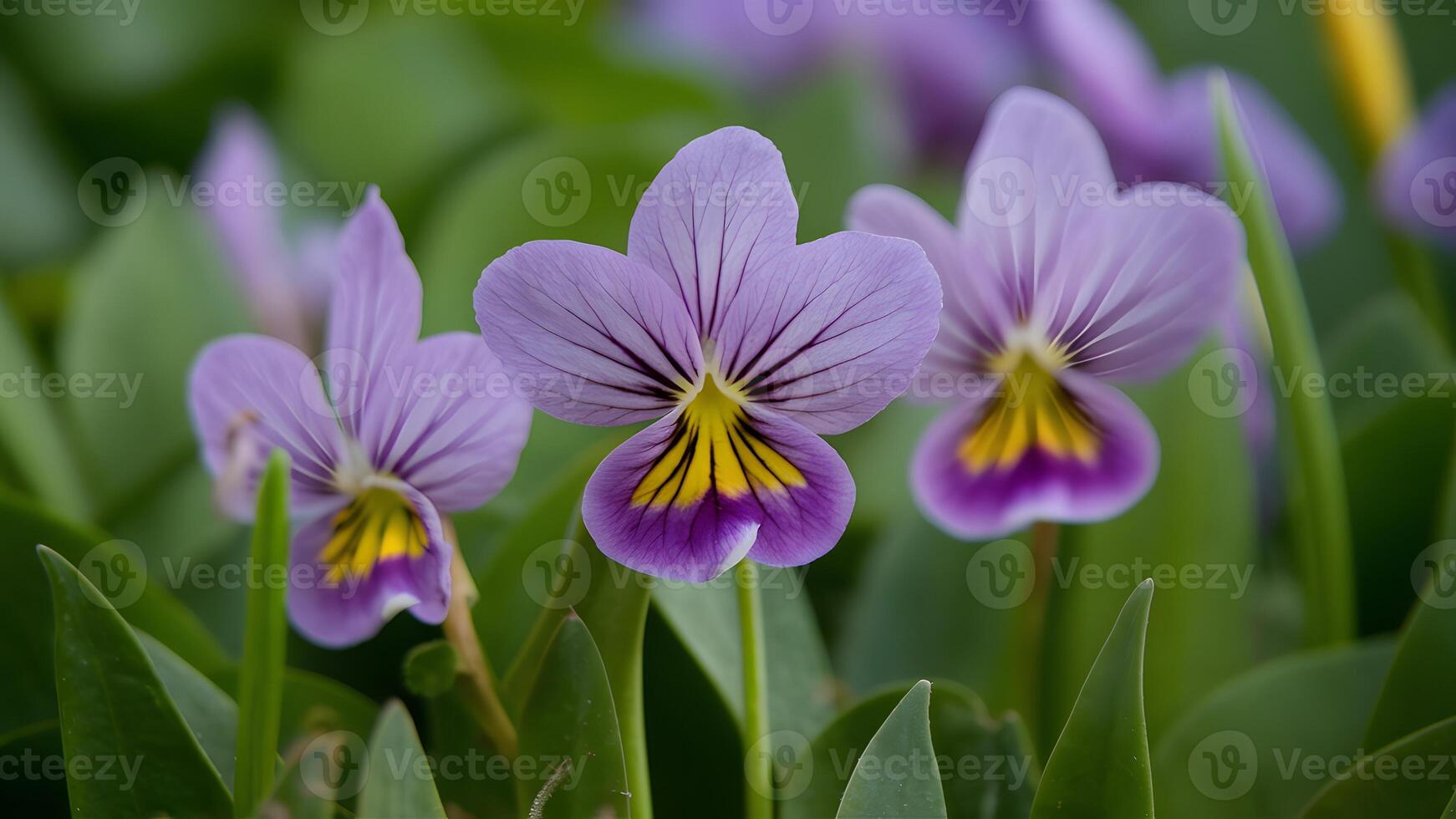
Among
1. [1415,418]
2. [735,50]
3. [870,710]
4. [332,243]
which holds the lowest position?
[870,710]

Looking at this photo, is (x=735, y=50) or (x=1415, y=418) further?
(x=735, y=50)

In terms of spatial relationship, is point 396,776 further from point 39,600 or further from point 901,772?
point 39,600

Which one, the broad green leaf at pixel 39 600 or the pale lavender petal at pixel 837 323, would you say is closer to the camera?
the pale lavender petal at pixel 837 323

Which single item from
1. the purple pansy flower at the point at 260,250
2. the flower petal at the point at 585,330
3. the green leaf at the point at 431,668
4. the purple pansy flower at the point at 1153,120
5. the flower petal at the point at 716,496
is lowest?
the green leaf at the point at 431,668

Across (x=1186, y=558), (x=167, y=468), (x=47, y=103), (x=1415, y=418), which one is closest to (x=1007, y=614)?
A: (x=1186, y=558)

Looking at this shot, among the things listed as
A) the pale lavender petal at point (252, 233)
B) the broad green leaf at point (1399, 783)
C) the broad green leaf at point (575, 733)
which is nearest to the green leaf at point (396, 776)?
the broad green leaf at point (575, 733)

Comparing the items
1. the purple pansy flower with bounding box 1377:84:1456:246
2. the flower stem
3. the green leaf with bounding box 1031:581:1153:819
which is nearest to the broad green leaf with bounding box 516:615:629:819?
the flower stem

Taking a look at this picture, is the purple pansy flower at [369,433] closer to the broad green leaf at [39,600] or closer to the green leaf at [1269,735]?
the broad green leaf at [39,600]

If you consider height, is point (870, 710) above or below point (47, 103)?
below

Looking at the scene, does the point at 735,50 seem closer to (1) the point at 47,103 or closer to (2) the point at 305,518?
(1) the point at 47,103
